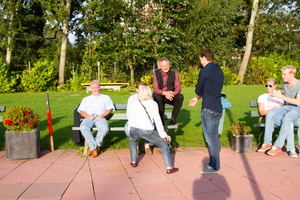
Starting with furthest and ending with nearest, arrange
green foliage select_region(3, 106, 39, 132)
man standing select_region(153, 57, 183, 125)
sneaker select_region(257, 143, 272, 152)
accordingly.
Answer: man standing select_region(153, 57, 183, 125)
sneaker select_region(257, 143, 272, 152)
green foliage select_region(3, 106, 39, 132)

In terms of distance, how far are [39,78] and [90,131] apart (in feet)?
50.5

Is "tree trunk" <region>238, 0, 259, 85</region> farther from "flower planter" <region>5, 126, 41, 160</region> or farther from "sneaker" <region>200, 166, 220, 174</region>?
"flower planter" <region>5, 126, 41, 160</region>

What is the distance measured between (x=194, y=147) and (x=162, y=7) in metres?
18.5

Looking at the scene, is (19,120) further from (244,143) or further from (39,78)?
(39,78)

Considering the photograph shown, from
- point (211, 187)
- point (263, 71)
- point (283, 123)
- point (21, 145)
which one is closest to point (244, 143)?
point (283, 123)

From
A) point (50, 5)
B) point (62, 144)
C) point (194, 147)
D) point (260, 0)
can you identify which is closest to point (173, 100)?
point (194, 147)

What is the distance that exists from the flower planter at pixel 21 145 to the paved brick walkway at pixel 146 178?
0.42 ft

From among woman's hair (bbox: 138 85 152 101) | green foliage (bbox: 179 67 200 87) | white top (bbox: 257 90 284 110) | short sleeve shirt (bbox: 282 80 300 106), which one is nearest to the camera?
woman's hair (bbox: 138 85 152 101)

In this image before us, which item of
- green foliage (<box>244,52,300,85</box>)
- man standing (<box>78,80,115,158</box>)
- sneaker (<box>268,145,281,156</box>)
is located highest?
green foliage (<box>244,52,300,85</box>)

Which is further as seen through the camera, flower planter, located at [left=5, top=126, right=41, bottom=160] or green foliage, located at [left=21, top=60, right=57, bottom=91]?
green foliage, located at [left=21, top=60, right=57, bottom=91]

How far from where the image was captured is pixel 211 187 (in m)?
3.65

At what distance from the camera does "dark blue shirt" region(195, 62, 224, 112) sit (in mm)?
3926

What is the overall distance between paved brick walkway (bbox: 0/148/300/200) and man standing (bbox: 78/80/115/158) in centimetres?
30

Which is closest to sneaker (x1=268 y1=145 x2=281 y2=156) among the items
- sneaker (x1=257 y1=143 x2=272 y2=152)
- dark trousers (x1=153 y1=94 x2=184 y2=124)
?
sneaker (x1=257 y1=143 x2=272 y2=152)
